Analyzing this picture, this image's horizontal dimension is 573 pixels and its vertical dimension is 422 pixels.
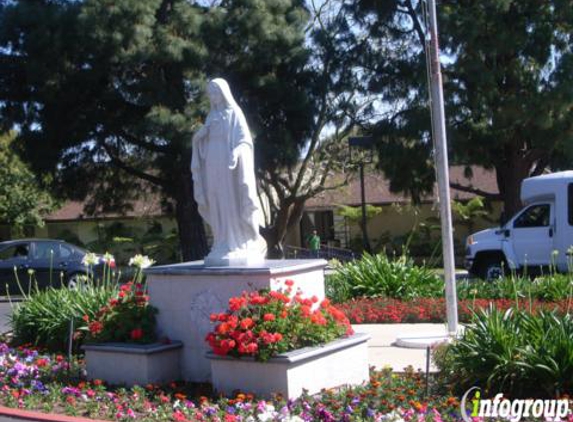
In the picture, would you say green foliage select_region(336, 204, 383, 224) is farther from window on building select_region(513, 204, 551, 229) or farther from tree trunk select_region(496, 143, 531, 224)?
window on building select_region(513, 204, 551, 229)

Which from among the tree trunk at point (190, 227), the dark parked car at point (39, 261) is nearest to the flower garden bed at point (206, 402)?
the dark parked car at point (39, 261)

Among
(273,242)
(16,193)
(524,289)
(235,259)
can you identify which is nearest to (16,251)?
(273,242)

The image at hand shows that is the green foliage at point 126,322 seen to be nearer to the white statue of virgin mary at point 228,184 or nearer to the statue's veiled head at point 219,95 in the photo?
the white statue of virgin mary at point 228,184

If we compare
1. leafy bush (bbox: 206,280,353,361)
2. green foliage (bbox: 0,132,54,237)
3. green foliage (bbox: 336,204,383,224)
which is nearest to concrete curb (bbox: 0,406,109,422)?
leafy bush (bbox: 206,280,353,361)

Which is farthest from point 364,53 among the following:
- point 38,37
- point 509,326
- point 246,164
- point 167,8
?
point 509,326

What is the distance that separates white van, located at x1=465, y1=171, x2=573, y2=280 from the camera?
18516 mm

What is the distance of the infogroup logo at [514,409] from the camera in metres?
6.77

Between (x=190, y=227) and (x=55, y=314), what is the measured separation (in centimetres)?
1405

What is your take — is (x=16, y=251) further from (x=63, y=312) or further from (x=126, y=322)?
(x=126, y=322)

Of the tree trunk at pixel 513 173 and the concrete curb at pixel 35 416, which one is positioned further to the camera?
the tree trunk at pixel 513 173

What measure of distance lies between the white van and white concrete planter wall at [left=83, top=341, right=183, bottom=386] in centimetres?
1070

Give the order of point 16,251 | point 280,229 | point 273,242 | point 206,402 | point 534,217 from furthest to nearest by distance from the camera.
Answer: point 280,229 → point 273,242 → point 16,251 → point 534,217 → point 206,402

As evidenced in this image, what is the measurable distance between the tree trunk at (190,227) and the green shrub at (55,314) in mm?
13110

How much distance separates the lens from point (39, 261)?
21656 millimetres
